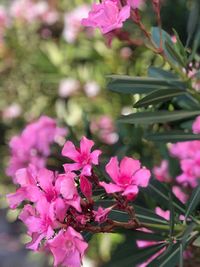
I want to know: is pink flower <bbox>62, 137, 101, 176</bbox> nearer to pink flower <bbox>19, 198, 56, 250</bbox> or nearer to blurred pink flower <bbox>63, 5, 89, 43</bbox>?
pink flower <bbox>19, 198, 56, 250</bbox>

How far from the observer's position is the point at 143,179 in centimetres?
93

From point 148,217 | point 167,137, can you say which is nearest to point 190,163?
point 167,137

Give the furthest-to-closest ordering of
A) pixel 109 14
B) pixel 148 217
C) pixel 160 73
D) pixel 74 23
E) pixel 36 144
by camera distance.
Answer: pixel 74 23, pixel 36 144, pixel 160 73, pixel 148 217, pixel 109 14

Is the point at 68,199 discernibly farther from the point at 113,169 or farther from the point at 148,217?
the point at 148,217

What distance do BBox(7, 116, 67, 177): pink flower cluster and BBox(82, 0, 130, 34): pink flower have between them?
2.63 ft

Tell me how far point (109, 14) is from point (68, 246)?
37 cm

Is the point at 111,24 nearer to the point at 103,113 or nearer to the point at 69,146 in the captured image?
the point at 69,146

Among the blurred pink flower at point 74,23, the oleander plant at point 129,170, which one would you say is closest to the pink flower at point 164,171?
the oleander plant at point 129,170

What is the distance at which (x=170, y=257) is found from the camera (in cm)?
102

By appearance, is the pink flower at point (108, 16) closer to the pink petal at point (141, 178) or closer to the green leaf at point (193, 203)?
the pink petal at point (141, 178)

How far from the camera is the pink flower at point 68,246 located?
0.85 meters

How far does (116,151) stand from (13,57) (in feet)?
7.50

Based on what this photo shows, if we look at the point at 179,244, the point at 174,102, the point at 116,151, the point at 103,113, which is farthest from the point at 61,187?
the point at 103,113

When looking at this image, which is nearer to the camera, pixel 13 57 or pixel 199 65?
pixel 199 65
